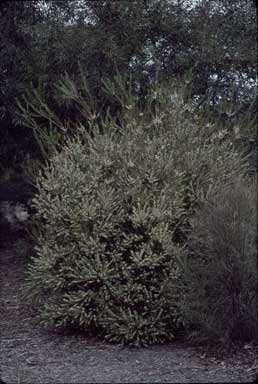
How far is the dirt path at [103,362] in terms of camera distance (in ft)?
19.6

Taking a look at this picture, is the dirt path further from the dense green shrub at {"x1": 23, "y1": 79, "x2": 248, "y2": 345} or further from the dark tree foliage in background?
the dark tree foliage in background

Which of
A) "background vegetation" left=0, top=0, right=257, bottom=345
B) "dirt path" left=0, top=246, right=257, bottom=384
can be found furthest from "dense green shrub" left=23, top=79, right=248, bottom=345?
"dirt path" left=0, top=246, right=257, bottom=384

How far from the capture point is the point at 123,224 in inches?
279

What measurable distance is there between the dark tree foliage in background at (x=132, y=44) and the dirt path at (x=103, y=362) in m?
3.93

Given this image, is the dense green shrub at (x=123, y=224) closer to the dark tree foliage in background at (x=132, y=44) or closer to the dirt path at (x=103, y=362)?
the dirt path at (x=103, y=362)

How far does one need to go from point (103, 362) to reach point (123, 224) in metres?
1.37

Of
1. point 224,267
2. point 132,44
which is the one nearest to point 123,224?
point 224,267

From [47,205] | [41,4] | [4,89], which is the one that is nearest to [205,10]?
[41,4]

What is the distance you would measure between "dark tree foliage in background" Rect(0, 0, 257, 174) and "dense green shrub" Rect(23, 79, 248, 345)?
9.11 feet

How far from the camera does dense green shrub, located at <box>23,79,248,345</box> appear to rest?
22.4 ft

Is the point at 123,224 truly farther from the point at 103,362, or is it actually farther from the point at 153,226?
the point at 103,362

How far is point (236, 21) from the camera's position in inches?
414

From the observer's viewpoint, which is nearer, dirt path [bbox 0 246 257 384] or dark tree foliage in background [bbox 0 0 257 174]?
dirt path [bbox 0 246 257 384]

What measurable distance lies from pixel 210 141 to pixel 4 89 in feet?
14.3
